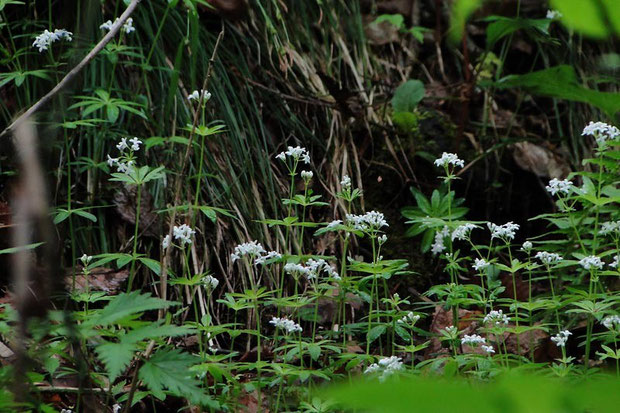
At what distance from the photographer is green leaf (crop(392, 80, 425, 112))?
415cm

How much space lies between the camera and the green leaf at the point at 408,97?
13.6 ft

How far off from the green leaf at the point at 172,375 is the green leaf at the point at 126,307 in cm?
15

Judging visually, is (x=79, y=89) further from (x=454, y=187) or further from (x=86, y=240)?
(x=454, y=187)

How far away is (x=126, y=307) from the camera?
4.61 feet

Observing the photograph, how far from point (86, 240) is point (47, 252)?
2243mm

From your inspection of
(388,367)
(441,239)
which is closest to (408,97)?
(441,239)

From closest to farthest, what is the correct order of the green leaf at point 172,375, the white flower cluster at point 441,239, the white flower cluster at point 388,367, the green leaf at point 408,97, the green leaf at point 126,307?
the green leaf at point 126,307
the green leaf at point 172,375
the white flower cluster at point 388,367
the white flower cluster at point 441,239
the green leaf at point 408,97

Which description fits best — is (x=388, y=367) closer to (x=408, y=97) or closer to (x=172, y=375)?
(x=172, y=375)

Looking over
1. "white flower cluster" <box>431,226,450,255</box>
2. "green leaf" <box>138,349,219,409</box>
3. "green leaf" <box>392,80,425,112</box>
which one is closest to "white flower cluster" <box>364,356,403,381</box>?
"green leaf" <box>138,349,219,409</box>

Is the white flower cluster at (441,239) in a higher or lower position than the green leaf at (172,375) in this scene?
lower

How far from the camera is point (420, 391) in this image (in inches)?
15.9

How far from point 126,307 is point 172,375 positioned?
0.63ft

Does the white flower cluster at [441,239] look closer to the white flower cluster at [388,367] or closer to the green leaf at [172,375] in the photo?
the white flower cluster at [388,367]

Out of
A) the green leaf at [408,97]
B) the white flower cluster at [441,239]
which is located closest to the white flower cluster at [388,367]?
the white flower cluster at [441,239]
